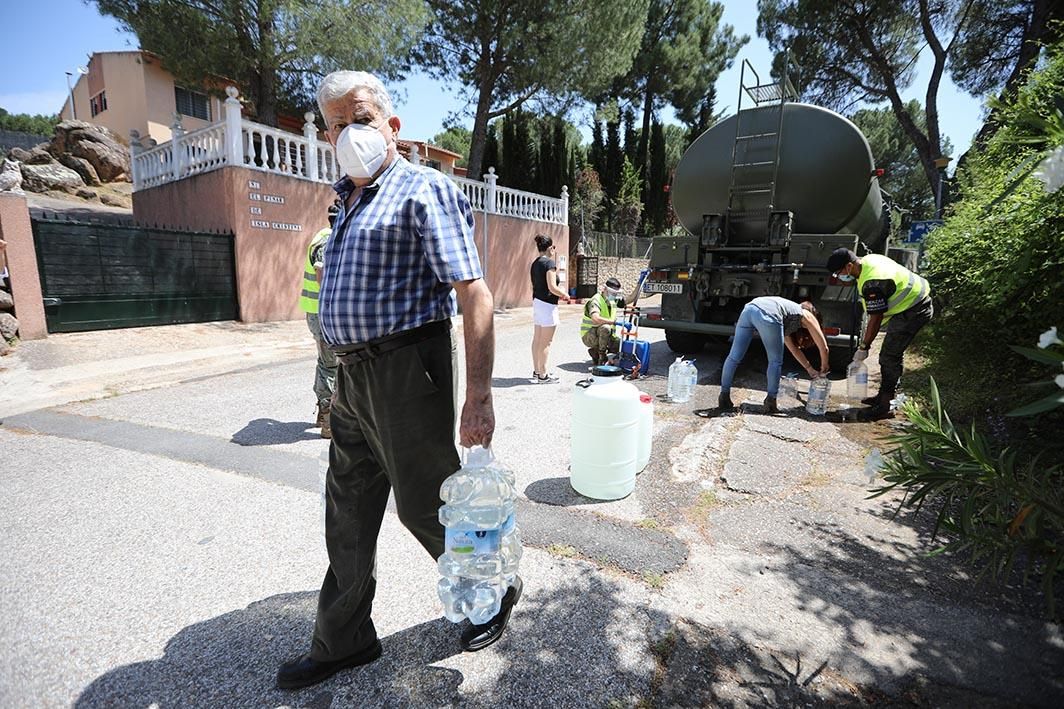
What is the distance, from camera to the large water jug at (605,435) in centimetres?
314

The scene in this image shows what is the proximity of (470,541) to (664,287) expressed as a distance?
18.6ft

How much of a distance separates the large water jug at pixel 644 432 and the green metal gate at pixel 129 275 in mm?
8867

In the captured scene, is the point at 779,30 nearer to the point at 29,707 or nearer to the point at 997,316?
the point at 997,316

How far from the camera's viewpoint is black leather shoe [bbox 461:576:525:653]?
6.37 feet

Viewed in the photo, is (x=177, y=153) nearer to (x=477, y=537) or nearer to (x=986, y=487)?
(x=477, y=537)

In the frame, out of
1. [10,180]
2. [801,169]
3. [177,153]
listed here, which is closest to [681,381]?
[801,169]

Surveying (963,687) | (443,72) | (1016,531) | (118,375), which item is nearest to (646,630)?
(963,687)

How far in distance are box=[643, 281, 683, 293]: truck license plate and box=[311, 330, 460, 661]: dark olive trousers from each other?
5495mm

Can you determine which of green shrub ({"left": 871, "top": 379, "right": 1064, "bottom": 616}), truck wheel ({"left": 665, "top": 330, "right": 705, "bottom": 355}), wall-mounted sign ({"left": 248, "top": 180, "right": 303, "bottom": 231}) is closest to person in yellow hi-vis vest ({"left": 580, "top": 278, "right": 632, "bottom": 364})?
truck wheel ({"left": 665, "top": 330, "right": 705, "bottom": 355})

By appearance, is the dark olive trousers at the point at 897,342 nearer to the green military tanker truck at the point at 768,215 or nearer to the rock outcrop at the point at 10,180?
the green military tanker truck at the point at 768,215

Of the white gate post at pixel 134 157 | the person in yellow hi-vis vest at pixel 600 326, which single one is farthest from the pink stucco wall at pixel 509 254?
the person in yellow hi-vis vest at pixel 600 326

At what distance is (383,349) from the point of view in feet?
5.49

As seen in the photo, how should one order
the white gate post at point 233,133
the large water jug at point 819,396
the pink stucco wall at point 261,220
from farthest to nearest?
the pink stucco wall at point 261,220
the white gate post at point 233,133
the large water jug at point 819,396

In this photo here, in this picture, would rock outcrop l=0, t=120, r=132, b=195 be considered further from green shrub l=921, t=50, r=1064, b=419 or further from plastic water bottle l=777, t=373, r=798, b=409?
green shrub l=921, t=50, r=1064, b=419
